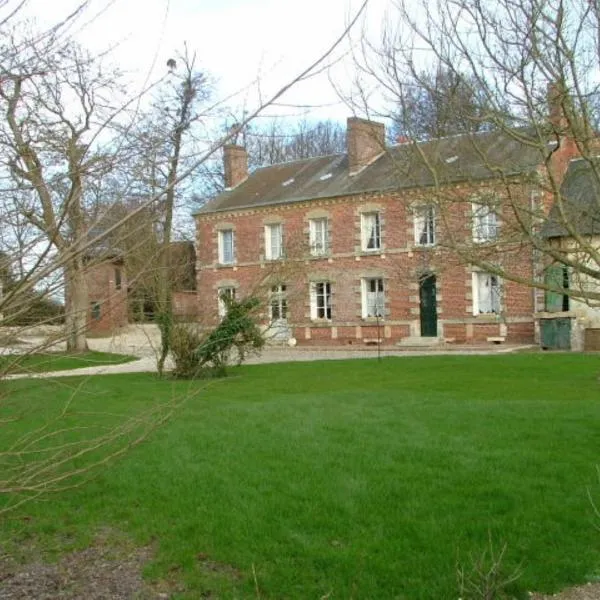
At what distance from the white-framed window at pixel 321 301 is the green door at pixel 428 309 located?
428cm

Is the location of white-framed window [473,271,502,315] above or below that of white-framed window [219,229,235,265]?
below

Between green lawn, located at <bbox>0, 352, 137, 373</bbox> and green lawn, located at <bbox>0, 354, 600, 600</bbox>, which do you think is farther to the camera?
green lawn, located at <bbox>0, 354, 600, 600</bbox>

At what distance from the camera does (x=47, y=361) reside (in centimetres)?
318

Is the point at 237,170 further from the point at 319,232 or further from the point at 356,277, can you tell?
the point at 356,277

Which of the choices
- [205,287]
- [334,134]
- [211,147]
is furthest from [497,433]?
[334,134]

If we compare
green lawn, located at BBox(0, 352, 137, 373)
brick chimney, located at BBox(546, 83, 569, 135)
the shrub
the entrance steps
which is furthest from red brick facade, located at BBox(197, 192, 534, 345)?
green lawn, located at BBox(0, 352, 137, 373)

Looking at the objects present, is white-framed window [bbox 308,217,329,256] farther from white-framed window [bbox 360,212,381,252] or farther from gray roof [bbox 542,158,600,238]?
gray roof [bbox 542,158,600,238]

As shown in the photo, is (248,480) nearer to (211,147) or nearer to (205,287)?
(211,147)

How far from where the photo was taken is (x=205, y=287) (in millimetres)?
Result: 34562

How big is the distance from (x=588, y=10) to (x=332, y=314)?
2596cm

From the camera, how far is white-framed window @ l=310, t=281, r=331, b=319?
105 feet

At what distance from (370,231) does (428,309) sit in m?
4.08

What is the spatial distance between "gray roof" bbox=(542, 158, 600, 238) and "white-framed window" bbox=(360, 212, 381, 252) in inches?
819

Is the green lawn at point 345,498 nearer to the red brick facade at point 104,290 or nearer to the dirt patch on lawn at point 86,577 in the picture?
the dirt patch on lawn at point 86,577
